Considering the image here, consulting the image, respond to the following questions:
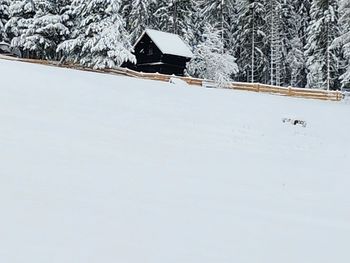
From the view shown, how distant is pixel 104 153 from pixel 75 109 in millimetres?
5772

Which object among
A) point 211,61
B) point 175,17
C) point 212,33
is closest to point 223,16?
point 175,17

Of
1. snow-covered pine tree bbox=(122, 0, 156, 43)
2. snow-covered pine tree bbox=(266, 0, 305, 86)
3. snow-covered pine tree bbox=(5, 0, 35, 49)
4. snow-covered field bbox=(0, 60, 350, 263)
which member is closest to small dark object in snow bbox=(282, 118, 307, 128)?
snow-covered field bbox=(0, 60, 350, 263)

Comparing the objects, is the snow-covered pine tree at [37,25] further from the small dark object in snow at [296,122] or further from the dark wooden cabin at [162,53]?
the small dark object in snow at [296,122]

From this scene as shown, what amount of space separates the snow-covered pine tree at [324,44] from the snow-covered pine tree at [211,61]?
19.9ft

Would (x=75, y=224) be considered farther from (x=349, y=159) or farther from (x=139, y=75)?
(x=139, y=75)

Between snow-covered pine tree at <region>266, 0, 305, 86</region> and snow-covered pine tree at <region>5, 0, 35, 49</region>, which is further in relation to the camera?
snow-covered pine tree at <region>266, 0, 305, 86</region>

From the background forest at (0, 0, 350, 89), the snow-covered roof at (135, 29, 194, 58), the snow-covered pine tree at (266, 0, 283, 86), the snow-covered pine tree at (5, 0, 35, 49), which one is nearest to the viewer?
the background forest at (0, 0, 350, 89)

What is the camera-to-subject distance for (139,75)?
3094cm

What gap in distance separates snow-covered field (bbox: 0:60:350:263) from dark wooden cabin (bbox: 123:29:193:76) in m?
16.9

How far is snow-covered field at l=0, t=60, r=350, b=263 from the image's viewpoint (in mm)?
5414

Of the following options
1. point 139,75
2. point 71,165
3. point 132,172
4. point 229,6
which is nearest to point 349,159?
point 132,172

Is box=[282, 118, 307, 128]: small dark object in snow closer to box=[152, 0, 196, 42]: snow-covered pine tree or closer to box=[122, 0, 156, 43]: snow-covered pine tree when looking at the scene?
box=[122, 0, 156, 43]: snow-covered pine tree

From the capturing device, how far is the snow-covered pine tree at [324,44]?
37.1 metres

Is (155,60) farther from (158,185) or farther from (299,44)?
(158,185)
